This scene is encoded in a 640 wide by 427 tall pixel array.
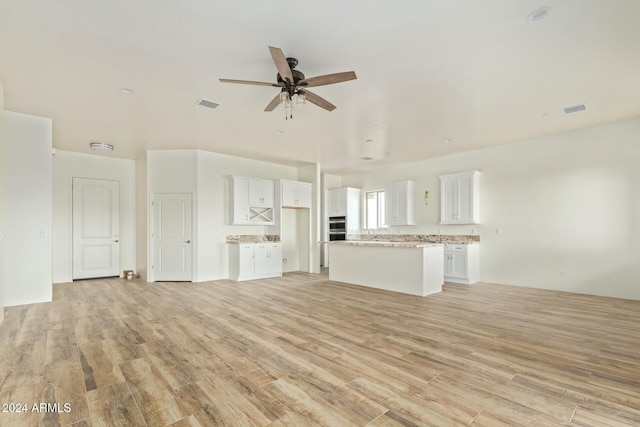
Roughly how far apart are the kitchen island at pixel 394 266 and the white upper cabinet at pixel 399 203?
2.06 metres

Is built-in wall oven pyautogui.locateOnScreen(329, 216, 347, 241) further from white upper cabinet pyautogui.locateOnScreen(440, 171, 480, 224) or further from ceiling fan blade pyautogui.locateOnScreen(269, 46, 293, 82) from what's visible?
ceiling fan blade pyautogui.locateOnScreen(269, 46, 293, 82)

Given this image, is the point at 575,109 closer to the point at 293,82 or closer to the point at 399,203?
the point at 399,203

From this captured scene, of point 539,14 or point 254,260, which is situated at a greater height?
point 539,14

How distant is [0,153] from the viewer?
3.75 meters

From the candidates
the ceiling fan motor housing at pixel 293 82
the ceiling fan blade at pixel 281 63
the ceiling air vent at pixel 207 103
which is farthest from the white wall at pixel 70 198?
the ceiling fan blade at pixel 281 63

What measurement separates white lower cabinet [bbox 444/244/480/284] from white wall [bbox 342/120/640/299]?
0.21 meters

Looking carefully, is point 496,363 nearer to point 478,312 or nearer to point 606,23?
point 478,312

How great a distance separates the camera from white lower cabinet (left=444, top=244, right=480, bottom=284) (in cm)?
685

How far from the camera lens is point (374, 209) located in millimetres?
9836

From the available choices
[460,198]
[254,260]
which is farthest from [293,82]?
[460,198]

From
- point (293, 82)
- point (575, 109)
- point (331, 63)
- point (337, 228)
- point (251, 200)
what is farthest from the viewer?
point (337, 228)

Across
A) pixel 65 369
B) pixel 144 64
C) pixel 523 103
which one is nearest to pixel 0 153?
pixel 144 64

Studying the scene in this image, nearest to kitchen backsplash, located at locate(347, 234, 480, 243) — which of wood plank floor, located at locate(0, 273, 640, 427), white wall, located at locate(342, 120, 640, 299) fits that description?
white wall, located at locate(342, 120, 640, 299)

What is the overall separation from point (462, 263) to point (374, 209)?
3.46 meters
